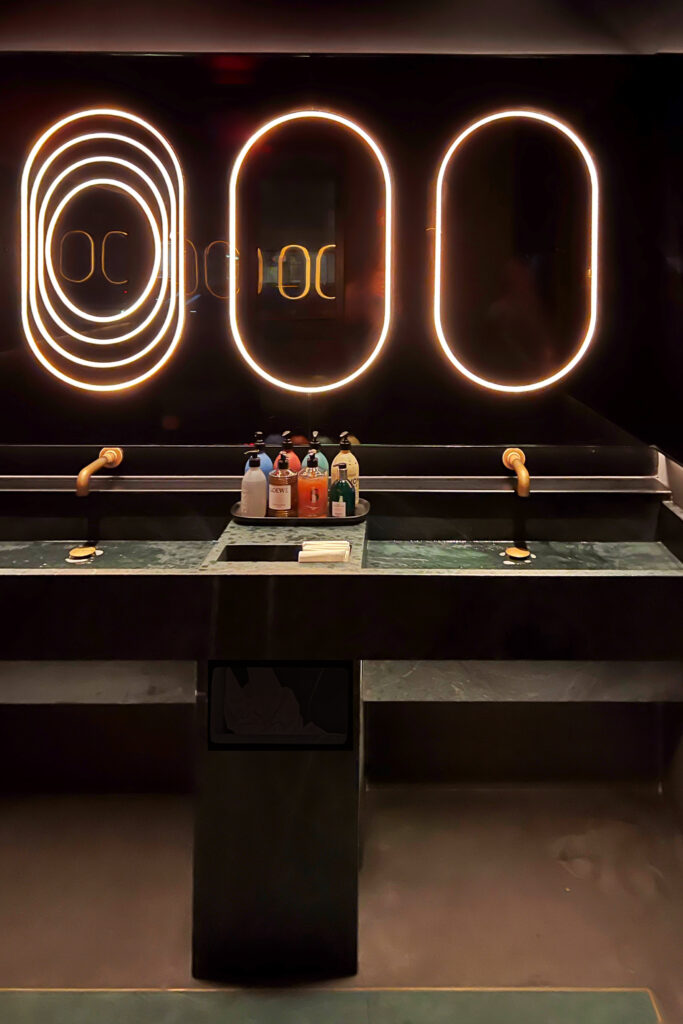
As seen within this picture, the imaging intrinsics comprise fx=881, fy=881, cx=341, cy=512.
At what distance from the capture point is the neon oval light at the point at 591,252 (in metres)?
2.65

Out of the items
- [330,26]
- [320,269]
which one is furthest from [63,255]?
[330,26]

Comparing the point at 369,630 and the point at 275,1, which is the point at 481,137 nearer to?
the point at 275,1

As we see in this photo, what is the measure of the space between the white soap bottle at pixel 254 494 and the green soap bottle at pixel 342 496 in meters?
0.20

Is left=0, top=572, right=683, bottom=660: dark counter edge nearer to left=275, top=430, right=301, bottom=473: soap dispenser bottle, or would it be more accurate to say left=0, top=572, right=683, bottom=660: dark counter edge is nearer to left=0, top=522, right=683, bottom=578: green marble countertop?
left=0, top=522, right=683, bottom=578: green marble countertop

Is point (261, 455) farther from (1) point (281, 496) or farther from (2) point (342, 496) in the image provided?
(2) point (342, 496)

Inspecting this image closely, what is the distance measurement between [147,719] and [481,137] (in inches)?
83.1

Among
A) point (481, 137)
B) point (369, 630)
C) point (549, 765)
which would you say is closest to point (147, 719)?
point (369, 630)

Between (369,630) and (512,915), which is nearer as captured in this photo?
(369,630)

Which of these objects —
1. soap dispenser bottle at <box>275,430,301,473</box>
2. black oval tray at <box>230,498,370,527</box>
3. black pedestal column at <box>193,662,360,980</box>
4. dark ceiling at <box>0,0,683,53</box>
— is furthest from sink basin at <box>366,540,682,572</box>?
dark ceiling at <box>0,0,683,53</box>

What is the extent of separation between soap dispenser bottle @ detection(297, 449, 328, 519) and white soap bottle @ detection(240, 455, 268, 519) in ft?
0.35

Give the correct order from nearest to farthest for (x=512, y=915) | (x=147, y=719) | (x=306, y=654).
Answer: (x=306, y=654)
(x=512, y=915)
(x=147, y=719)

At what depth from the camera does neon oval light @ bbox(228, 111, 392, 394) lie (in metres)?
2.65

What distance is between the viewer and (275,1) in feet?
8.54

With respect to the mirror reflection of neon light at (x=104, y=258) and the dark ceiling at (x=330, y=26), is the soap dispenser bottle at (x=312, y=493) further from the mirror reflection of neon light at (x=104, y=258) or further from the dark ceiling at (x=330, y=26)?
the dark ceiling at (x=330, y=26)
